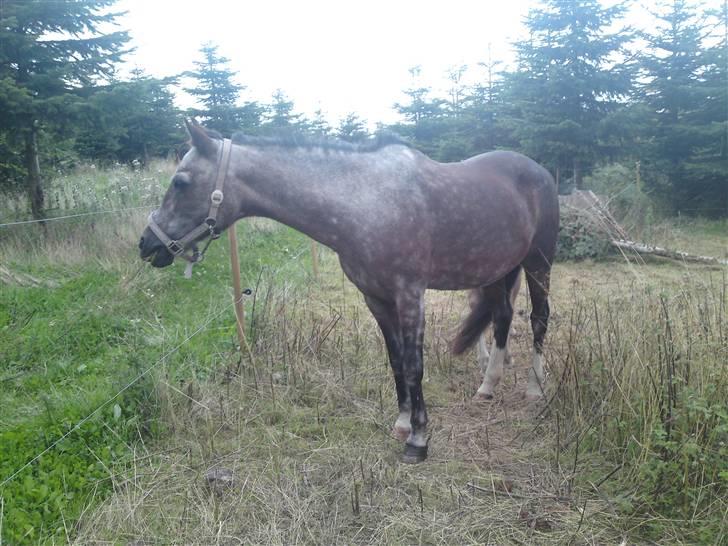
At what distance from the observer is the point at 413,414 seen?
9.84 ft

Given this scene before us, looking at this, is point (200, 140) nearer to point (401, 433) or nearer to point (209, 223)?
point (209, 223)

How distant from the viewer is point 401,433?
317cm

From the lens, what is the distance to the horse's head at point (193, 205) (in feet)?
8.89

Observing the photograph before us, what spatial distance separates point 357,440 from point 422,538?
99 cm

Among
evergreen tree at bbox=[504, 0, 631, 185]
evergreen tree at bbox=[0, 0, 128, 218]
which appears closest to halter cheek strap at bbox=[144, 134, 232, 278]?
evergreen tree at bbox=[0, 0, 128, 218]

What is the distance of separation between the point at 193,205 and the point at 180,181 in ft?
0.47

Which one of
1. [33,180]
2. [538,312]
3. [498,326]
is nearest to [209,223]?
[498,326]

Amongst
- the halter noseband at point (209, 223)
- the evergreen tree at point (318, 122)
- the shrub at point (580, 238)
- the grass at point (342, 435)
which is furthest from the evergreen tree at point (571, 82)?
the halter noseband at point (209, 223)

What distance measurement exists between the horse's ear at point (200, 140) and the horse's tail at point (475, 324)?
7.90ft

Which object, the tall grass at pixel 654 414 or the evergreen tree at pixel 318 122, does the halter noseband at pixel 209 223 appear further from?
the evergreen tree at pixel 318 122

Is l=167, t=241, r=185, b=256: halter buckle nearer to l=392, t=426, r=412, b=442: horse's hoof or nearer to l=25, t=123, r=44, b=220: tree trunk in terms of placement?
l=392, t=426, r=412, b=442: horse's hoof

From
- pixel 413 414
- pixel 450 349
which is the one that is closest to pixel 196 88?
pixel 450 349

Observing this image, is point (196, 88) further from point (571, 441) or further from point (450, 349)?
point (571, 441)

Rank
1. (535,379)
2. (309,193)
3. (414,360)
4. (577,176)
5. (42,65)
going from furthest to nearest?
(577,176), (42,65), (535,379), (414,360), (309,193)
